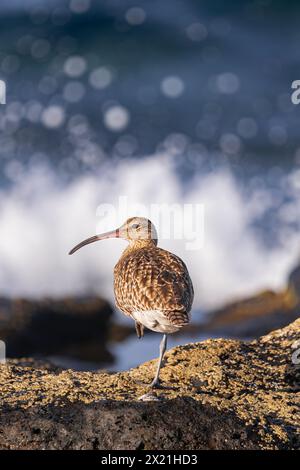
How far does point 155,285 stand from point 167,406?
132 centimetres

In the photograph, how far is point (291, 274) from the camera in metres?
11.3

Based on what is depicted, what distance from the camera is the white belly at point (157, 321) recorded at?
5395 mm

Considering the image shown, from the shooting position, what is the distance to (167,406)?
4453 millimetres

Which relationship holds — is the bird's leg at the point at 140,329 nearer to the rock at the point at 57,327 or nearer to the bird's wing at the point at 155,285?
the bird's wing at the point at 155,285

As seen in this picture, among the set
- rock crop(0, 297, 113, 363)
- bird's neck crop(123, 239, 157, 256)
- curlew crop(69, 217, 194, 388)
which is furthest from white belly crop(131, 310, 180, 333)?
rock crop(0, 297, 113, 363)

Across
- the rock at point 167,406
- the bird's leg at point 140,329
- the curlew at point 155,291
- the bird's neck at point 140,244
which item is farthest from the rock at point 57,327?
the rock at point 167,406

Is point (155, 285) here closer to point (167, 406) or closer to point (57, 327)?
point (167, 406)

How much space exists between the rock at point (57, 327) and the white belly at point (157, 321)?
4629 mm

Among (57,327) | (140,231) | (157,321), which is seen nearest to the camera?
(157,321)

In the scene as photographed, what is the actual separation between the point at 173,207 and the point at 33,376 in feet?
33.3

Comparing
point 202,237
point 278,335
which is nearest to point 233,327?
point 202,237

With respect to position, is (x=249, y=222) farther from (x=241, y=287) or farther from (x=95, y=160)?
(x=95, y=160)

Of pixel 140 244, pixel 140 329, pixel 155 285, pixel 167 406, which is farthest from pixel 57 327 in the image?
pixel 167 406

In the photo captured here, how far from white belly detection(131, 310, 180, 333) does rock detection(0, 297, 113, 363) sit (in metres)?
4.63
